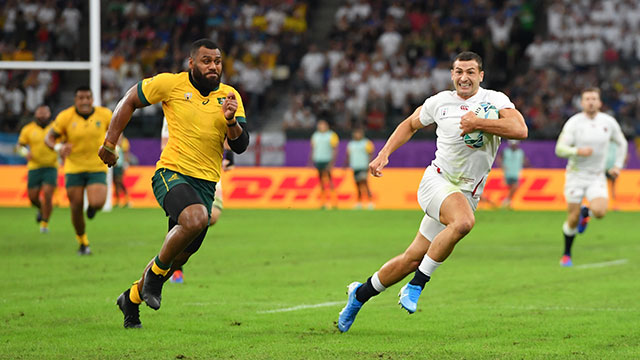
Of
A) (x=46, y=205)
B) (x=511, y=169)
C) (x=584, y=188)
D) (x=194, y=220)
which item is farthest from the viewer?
(x=511, y=169)

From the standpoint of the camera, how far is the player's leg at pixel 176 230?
26.9 feet

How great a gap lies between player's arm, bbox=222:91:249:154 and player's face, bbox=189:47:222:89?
12.5 inches

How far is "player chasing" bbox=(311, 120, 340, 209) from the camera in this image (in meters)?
28.7

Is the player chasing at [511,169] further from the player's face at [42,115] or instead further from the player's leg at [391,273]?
the player's leg at [391,273]

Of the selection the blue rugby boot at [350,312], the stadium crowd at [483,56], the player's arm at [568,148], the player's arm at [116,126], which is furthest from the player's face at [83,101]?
the stadium crowd at [483,56]

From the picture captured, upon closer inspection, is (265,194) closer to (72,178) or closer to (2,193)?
(2,193)

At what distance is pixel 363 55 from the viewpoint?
111ft

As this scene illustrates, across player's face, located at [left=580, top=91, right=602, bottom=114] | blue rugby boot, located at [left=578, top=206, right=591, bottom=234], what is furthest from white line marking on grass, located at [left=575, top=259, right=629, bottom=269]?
player's face, located at [left=580, top=91, right=602, bottom=114]

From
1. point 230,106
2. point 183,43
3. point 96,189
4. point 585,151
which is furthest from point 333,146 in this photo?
point 230,106

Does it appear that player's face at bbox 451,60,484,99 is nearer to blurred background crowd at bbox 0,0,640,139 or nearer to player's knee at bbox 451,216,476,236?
player's knee at bbox 451,216,476,236

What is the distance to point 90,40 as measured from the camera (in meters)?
24.3

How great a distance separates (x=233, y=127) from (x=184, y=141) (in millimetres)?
557

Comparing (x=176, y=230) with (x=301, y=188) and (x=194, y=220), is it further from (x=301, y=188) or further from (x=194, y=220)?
(x=301, y=188)

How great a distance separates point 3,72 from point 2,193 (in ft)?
11.4
